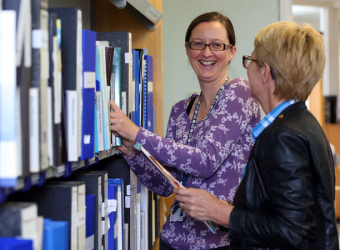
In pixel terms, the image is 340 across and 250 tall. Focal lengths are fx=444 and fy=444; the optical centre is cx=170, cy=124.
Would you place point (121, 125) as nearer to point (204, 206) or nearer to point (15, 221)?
point (204, 206)

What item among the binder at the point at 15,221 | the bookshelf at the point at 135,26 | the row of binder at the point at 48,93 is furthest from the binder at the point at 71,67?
the bookshelf at the point at 135,26

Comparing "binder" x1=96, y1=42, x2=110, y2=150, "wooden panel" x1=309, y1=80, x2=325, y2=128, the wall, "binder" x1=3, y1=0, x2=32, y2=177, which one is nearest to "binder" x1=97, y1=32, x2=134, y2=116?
"binder" x1=96, y1=42, x2=110, y2=150

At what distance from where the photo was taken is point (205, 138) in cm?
163

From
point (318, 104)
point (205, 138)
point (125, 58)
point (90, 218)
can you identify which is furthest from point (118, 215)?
point (318, 104)

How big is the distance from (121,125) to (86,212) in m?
0.35

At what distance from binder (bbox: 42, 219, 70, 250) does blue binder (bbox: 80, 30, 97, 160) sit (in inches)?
7.6

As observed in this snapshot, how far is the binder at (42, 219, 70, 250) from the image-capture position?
94cm

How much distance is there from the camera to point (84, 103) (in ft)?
3.73

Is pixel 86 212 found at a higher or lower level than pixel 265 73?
lower

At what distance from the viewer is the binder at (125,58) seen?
1545 millimetres

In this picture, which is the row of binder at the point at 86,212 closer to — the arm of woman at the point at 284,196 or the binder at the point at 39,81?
the binder at the point at 39,81

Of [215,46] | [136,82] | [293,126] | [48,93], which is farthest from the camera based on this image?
[215,46]

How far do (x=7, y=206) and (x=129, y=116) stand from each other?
2.62 feet

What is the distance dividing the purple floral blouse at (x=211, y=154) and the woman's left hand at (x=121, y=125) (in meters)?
0.04
